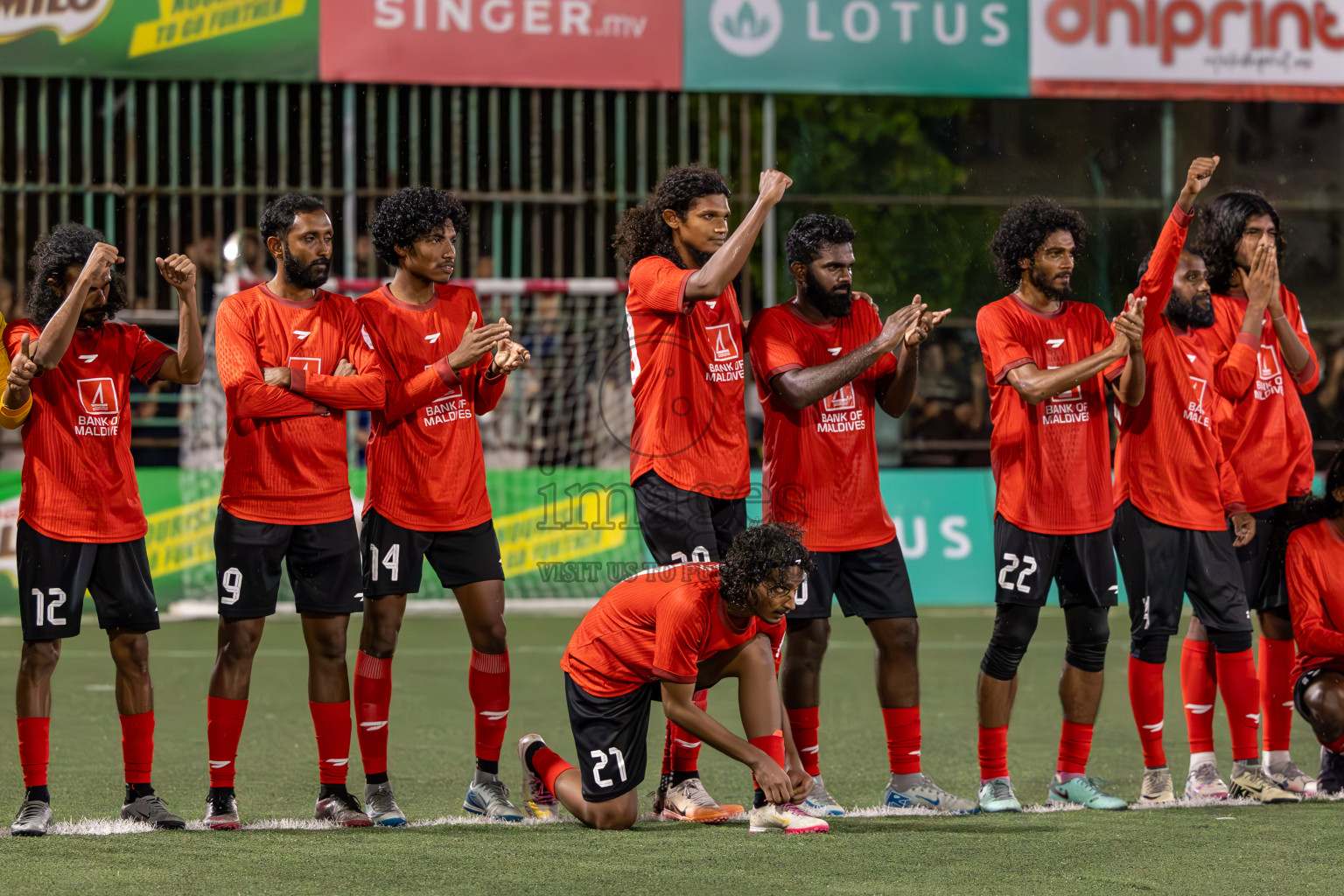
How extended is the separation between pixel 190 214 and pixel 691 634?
9588 mm

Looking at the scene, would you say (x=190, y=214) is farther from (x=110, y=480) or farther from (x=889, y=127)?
(x=110, y=480)

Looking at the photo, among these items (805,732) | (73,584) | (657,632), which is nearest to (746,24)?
(805,732)

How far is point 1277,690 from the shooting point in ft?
21.6

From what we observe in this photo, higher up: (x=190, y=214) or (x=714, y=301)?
(x=190, y=214)

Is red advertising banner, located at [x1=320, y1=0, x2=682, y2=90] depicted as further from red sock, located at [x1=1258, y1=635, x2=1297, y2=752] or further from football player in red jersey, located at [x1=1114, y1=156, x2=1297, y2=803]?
red sock, located at [x1=1258, y1=635, x2=1297, y2=752]

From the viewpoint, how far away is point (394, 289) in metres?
6.17

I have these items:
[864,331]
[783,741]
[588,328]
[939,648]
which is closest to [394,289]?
[864,331]

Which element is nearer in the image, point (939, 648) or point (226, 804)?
point (226, 804)

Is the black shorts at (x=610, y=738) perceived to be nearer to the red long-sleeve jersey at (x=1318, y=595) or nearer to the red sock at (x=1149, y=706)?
the red sock at (x=1149, y=706)

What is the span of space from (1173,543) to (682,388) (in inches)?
77.7

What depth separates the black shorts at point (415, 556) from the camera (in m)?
5.91

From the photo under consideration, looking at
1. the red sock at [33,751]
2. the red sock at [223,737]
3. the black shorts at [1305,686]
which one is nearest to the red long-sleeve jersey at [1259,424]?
the black shorts at [1305,686]

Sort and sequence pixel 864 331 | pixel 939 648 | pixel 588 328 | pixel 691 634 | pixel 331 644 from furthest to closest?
pixel 588 328 → pixel 939 648 → pixel 864 331 → pixel 331 644 → pixel 691 634

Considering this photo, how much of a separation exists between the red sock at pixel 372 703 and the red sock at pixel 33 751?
41.3 inches
